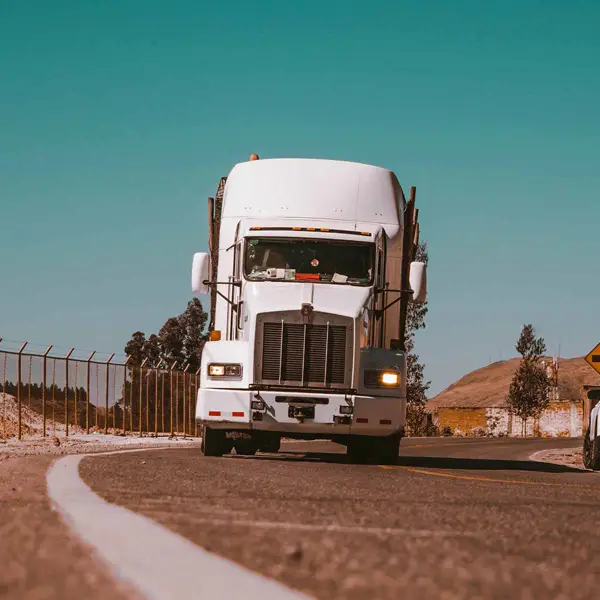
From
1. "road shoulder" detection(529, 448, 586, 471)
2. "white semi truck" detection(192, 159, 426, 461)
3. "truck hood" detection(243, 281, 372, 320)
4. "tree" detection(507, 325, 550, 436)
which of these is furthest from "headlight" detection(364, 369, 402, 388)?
"tree" detection(507, 325, 550, 436)

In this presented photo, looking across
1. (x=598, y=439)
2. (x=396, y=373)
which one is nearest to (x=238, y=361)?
(x=396, y=373)

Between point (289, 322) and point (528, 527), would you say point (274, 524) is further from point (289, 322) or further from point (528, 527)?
point (289, 322)

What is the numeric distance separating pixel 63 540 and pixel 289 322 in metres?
11.9

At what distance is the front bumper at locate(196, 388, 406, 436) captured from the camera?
15805 millimetres

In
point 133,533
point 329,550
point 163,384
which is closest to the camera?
point 329,550

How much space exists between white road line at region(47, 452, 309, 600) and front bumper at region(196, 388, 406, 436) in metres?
9.96

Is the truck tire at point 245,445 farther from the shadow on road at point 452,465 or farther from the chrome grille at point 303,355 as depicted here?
the chrome grille at point 303,355

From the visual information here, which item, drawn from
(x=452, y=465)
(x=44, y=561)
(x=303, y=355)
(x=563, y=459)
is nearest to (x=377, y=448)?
(x=452, y=465)

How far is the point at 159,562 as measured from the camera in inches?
139

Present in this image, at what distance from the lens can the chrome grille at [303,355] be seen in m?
16.0

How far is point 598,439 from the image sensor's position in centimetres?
1662

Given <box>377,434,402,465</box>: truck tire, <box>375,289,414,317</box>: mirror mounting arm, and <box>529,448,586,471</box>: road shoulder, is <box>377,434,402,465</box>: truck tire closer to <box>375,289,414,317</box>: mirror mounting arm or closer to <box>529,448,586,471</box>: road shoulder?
<box>375,289,414,317</box>: mirror mounting arm

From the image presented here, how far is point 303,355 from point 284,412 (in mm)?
856

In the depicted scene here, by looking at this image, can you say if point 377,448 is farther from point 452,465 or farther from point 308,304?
point 308,304
